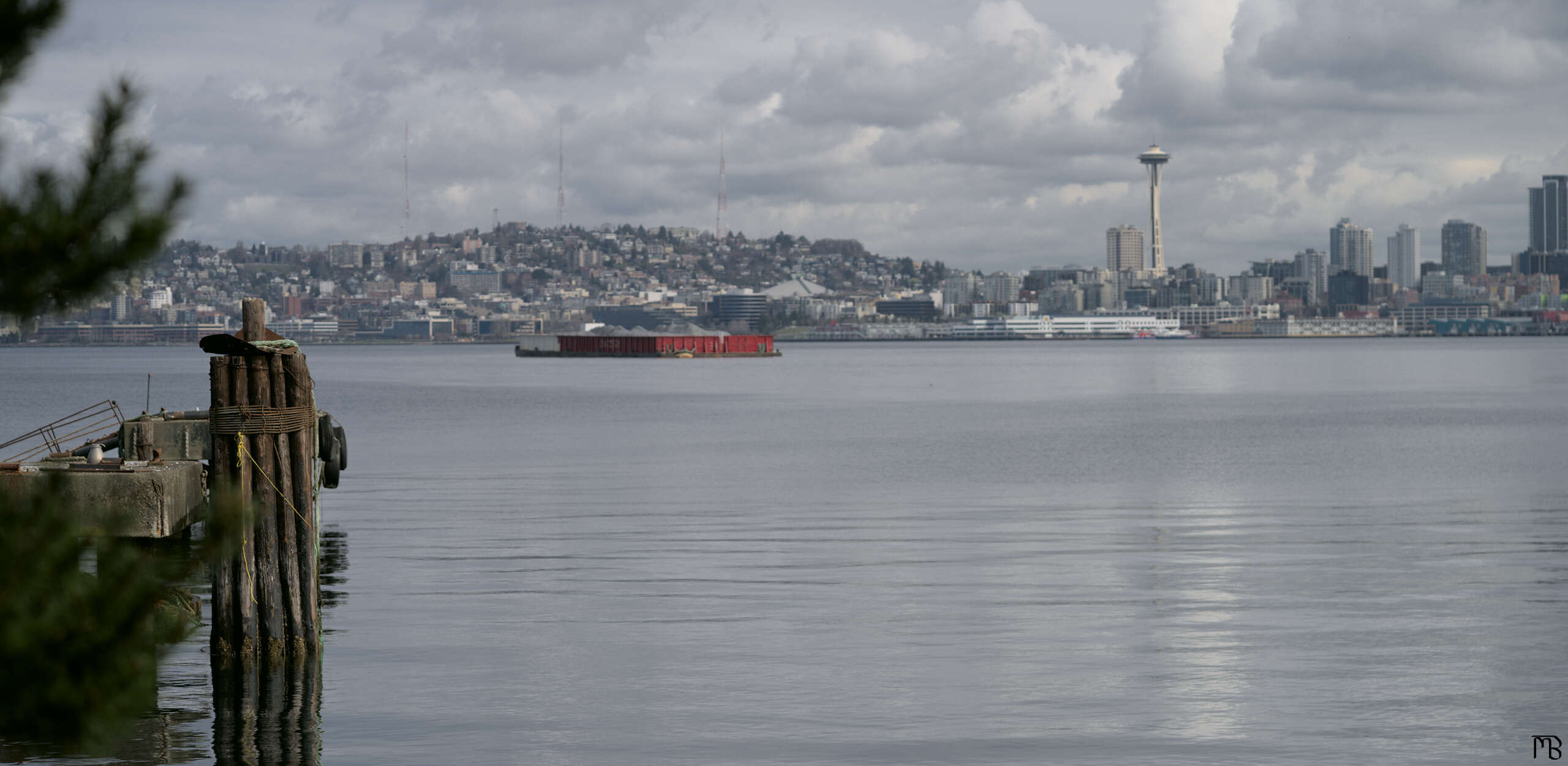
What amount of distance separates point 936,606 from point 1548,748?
7600 millimetres

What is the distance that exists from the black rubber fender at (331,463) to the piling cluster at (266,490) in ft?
31.8

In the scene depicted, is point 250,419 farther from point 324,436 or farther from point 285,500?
point 324,436

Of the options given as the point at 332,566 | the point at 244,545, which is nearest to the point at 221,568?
the point at 244,545

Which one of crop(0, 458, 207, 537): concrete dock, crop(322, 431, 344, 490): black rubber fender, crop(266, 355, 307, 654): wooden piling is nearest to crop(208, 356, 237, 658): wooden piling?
crop(266, 355, 307, 654): wooden piling

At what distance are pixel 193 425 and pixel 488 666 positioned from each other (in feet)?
33.7

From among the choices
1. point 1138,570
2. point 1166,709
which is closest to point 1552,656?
point 1166,709

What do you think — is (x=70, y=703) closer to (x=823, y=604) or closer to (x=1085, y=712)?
(x=1085, y=712)

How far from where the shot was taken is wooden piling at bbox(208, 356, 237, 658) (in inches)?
521

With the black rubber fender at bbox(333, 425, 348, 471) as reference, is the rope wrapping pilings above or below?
above

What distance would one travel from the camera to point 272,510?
13.3 metres

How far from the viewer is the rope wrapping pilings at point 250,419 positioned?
13.2 m

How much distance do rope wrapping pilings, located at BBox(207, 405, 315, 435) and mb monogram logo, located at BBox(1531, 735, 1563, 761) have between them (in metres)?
10.6

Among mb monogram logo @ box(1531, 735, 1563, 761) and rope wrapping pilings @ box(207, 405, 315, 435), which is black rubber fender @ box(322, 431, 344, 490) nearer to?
rope wrapping pilings @ box(207, 405, 315, 435)

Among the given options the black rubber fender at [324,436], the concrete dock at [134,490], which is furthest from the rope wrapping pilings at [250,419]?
the black rubber fender at [324,436]
